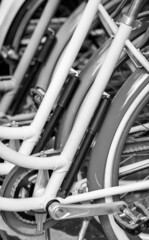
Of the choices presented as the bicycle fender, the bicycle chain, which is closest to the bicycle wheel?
the bicycle fender

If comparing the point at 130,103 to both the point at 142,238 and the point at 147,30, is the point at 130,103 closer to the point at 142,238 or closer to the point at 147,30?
the point at 147,30

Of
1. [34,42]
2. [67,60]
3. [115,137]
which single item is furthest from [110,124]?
[34,42]

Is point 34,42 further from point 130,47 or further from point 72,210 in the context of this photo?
point 72,210

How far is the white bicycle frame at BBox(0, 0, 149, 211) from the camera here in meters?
1.73

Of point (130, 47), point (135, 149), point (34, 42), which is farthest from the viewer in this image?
point (34, 42)

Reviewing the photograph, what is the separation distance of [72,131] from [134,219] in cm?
37

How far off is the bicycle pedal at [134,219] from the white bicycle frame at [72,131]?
3.2 inches

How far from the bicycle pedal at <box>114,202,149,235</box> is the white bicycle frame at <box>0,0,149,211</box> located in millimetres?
80

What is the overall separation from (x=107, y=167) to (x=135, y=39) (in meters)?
0.51

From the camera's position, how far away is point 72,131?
179cm

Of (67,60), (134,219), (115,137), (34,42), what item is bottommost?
(134,219)

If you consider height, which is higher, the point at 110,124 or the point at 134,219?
the point at 110,124

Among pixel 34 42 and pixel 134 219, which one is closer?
pixel 134 219

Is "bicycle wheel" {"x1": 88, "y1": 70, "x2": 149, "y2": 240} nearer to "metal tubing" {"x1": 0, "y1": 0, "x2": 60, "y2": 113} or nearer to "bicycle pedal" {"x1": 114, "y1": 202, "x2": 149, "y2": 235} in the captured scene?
"bicycle pedal" {"x1": 114, "y1": 202, "x2": 149, "y2": 235}
